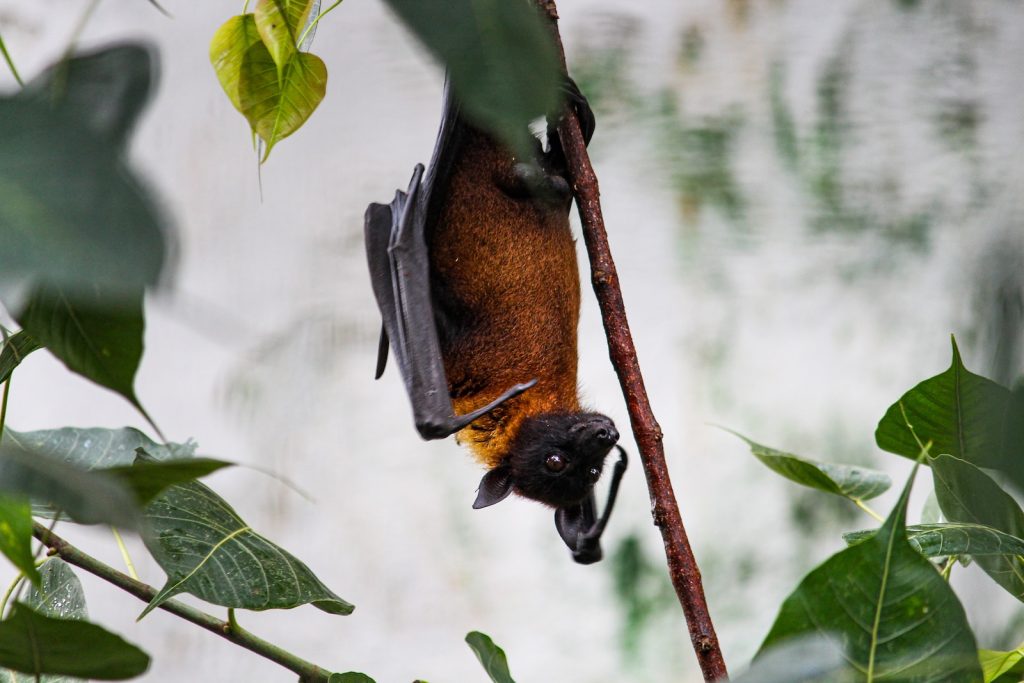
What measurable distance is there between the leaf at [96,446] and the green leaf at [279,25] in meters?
0.40

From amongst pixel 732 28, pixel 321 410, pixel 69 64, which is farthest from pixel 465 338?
pixel 732 28

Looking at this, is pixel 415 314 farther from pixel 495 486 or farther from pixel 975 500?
pixel 975 500

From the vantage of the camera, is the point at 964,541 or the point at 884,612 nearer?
the point at 884,612

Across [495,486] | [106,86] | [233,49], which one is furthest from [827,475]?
[106,86]

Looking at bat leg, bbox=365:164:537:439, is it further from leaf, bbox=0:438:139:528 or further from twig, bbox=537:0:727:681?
leaf, bbox=0:438:139:528

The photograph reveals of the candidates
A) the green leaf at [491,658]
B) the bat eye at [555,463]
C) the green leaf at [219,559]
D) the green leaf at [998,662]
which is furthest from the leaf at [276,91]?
the green leaf at [998,662]

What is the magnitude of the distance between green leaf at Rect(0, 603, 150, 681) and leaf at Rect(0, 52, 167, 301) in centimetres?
32

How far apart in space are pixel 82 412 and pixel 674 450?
169 centimetres

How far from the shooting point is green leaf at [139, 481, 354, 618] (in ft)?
2.24

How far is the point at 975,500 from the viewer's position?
72 cm

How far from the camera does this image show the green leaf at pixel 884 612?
0.47 metres

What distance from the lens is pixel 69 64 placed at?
0.35 meters

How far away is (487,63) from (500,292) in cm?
100

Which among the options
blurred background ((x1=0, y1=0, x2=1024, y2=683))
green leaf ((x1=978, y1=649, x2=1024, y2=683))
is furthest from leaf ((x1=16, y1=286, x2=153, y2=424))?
blurred background ((x1=0, y1=0, x2=1024, y2=683))
